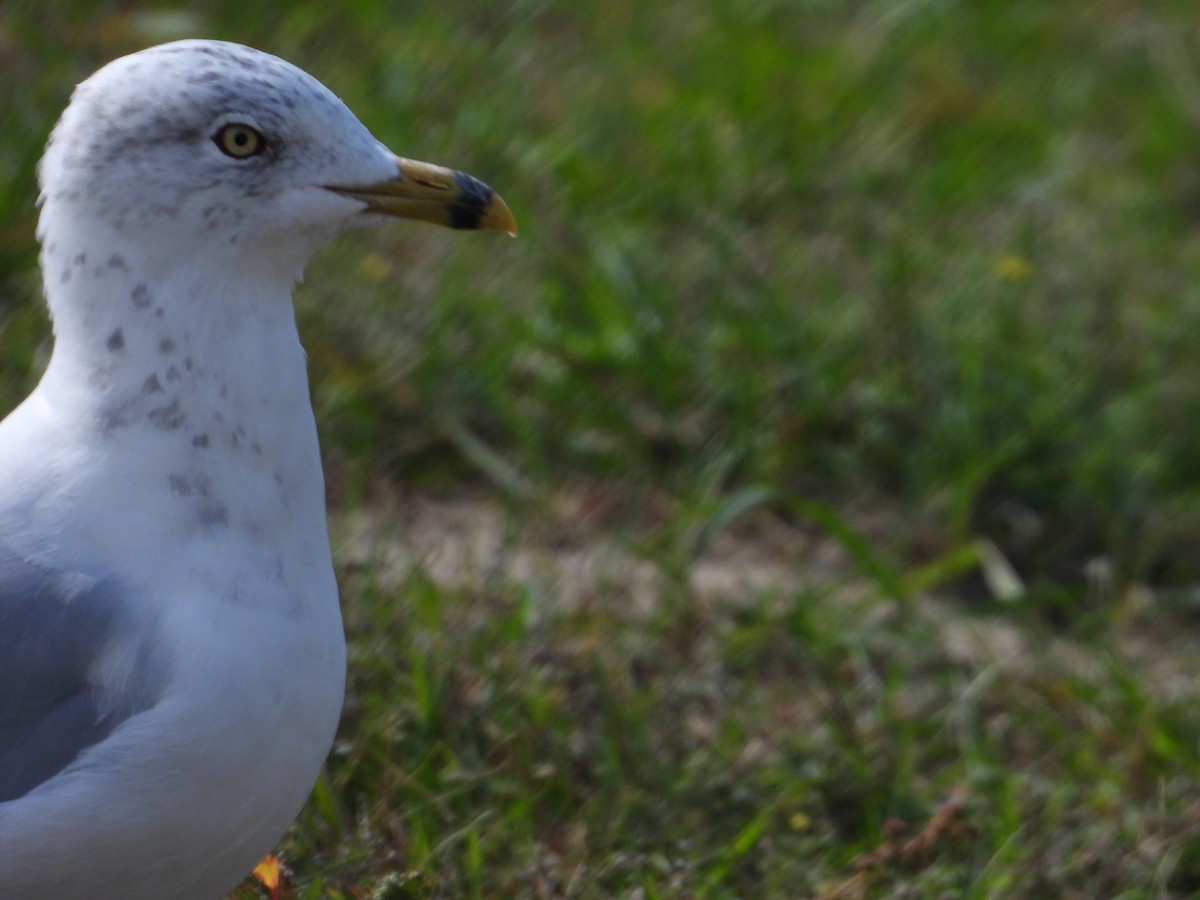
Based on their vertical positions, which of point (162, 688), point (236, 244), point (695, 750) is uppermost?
point (236, 244)

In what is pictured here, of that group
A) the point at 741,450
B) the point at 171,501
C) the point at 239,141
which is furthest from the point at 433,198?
the point at 741,450

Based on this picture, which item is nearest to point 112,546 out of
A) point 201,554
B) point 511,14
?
point 201,554

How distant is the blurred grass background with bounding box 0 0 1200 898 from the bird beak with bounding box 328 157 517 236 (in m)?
0.86

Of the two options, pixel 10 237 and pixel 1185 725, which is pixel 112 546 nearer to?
pixel 10 237

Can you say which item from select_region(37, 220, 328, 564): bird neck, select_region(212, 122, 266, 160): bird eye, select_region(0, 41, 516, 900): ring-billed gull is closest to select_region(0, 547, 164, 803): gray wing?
select_region(0, 41, 516, 900): ring-billed gull

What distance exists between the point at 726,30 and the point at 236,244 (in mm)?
3798

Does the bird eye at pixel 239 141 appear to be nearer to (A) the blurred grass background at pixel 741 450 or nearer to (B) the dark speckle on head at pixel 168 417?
(B) the dark speckle on head at pixel 168 417

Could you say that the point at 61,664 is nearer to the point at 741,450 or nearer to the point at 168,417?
the point at 168,417

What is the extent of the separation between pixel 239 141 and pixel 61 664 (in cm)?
63

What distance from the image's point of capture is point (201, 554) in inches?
79.9

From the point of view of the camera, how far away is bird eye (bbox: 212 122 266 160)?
207 centimetres

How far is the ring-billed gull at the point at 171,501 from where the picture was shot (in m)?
1.95

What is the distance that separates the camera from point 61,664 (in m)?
1.99

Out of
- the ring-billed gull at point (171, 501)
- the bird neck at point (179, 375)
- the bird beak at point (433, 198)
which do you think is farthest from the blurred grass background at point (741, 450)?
the bird beak at point (433, 198)
